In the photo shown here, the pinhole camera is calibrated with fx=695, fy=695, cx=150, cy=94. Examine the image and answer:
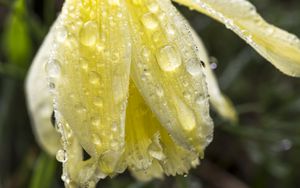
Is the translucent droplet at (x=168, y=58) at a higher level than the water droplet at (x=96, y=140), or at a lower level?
higher

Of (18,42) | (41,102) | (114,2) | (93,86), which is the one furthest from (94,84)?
(18,42)

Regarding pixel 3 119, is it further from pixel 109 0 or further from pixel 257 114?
pixel 109 0

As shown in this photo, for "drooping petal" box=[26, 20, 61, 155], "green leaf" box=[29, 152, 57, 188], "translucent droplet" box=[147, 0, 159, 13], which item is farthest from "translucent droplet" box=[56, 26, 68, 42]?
"green leaf" box=[29, 152, 57, 188]

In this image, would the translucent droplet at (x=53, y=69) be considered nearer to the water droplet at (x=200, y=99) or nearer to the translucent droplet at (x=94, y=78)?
the translucent droplet at (x=94, y=78)

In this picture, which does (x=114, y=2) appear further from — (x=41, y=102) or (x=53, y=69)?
(x=41, y=102)

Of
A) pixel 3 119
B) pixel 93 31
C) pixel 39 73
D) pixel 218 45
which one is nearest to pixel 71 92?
pixel 93 31

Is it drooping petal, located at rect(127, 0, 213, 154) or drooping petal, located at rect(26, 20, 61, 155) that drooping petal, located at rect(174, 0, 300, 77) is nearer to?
drooping petal, located at rect(127, 0, 213, 154)

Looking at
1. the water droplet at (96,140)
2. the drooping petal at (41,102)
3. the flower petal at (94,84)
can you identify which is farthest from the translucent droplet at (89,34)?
the drooping petal at (41,102)
